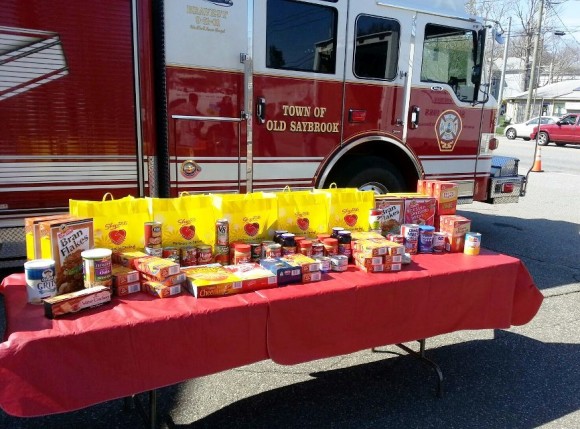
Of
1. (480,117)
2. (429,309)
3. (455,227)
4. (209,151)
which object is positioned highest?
(480,117)

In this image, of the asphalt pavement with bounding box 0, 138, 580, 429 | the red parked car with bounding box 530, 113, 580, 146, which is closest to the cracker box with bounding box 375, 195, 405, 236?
the asphalt pavement with bounding box 0, 138, 580, 429

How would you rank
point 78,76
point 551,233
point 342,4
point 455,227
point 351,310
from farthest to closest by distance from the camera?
1. point 551,233
2. point 342,4
3. point 78,76
4. point 455,227
5. point 351,310

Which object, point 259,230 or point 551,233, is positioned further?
point 551,233

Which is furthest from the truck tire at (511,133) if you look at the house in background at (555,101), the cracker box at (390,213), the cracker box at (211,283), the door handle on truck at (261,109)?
the cracker box at (211,283)

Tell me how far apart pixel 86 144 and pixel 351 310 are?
2498 mm

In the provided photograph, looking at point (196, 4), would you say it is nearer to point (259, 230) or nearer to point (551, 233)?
point (259, 230)

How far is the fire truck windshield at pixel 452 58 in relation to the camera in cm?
534

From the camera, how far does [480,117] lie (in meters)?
5.85

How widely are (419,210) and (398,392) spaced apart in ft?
3.74

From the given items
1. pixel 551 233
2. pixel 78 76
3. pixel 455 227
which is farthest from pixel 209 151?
pixel 551 233

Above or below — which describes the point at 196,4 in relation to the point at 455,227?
above

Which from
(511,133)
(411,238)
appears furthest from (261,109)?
(511,133)

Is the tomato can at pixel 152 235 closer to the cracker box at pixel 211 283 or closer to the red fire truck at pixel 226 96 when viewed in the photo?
the cracker box at pixel 211 283

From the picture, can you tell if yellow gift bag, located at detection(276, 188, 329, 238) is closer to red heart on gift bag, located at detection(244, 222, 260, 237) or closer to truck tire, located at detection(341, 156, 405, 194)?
red heart on gift bag, located at detection(244, 222, 260, 237)
